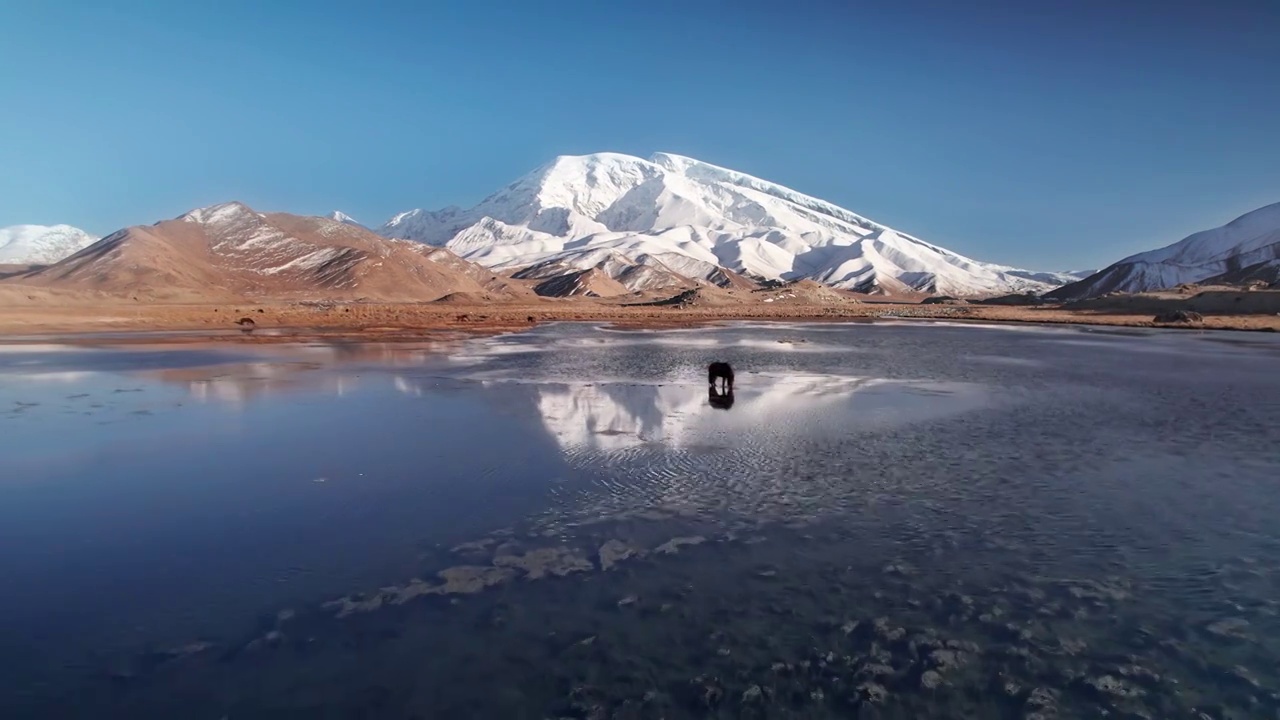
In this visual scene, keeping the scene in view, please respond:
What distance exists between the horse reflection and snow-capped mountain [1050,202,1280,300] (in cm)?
16867

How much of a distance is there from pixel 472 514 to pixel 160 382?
18.5m

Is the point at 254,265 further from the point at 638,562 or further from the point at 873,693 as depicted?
the point at 873,693

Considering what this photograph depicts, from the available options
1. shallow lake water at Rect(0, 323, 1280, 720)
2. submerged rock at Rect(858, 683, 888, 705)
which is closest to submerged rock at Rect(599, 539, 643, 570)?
shallow lake water at Rect(0, 323, 1280, 720)

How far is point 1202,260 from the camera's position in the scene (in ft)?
591

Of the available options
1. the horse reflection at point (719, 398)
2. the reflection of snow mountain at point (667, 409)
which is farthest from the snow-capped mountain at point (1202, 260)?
the horse reflection at point (719, 398)

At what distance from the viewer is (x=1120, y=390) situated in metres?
22.0

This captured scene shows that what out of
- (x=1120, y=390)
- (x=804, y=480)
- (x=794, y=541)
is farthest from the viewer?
(x=1120, y=390)

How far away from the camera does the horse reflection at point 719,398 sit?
62.0ft

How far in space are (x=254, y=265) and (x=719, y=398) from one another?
15033 cm

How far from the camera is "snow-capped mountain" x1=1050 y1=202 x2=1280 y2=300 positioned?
543 feet

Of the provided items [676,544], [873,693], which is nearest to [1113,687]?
[873,693]

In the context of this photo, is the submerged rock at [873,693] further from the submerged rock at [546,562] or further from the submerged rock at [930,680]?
the submerged rock at [546,562]

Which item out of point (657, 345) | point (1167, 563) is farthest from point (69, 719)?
point (657, 345)

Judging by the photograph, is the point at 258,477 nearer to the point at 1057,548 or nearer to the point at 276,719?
the point at 276,719
